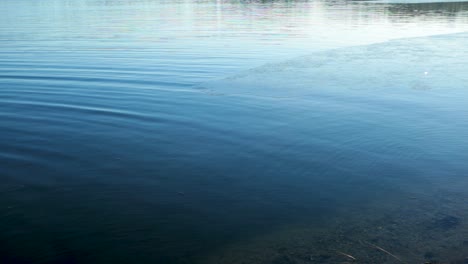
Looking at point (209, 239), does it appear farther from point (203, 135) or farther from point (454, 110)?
point (454, 110)

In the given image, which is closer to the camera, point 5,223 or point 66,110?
point 5,223

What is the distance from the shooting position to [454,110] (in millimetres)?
10938

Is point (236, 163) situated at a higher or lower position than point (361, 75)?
lower

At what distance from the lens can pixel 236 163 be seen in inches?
308

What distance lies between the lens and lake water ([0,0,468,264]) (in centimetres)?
542

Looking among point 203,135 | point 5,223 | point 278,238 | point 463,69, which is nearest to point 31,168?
point 5,223

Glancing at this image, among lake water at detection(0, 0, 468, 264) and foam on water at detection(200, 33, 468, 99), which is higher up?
foam on water at detection(200, 33, 468, 99)

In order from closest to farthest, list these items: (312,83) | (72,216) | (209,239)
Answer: (209,239)
(72,216)
(312,83)

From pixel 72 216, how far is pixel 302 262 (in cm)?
295

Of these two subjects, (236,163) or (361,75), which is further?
(361,75)

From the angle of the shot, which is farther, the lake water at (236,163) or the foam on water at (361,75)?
the foam on water at (361,75)

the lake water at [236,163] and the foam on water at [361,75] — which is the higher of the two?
the foam on water at [361,75]

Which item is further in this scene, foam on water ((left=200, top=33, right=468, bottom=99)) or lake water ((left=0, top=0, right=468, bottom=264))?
foam on water ((left=200, top=33, right=468, bottom=99))

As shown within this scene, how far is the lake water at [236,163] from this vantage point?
5418 mm
